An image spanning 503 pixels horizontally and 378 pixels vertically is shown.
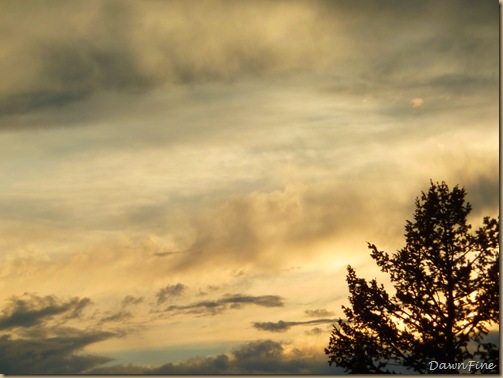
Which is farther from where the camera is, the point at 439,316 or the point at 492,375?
the point at 439,316

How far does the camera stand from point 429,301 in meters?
22.5

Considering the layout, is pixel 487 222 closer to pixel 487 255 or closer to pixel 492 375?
pixel 487 255

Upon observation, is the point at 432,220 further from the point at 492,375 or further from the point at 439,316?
the point at 492,375

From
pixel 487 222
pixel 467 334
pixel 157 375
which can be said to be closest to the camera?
pixel 157 375

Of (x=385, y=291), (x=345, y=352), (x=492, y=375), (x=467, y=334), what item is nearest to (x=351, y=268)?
(x=385, y=291)

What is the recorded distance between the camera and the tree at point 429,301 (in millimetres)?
21312

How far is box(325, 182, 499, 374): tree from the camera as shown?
69.9ft

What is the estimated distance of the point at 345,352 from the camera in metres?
23.5

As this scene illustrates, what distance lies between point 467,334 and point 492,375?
124 inches

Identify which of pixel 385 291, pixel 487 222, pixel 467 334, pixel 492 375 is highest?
pixel 487 222

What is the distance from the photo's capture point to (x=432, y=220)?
77.9ft

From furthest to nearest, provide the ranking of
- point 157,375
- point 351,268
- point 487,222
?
point 351,268 → point 487,222 → point 157,375

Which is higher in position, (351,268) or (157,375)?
(351,268)

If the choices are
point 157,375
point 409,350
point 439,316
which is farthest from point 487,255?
point 157,375
